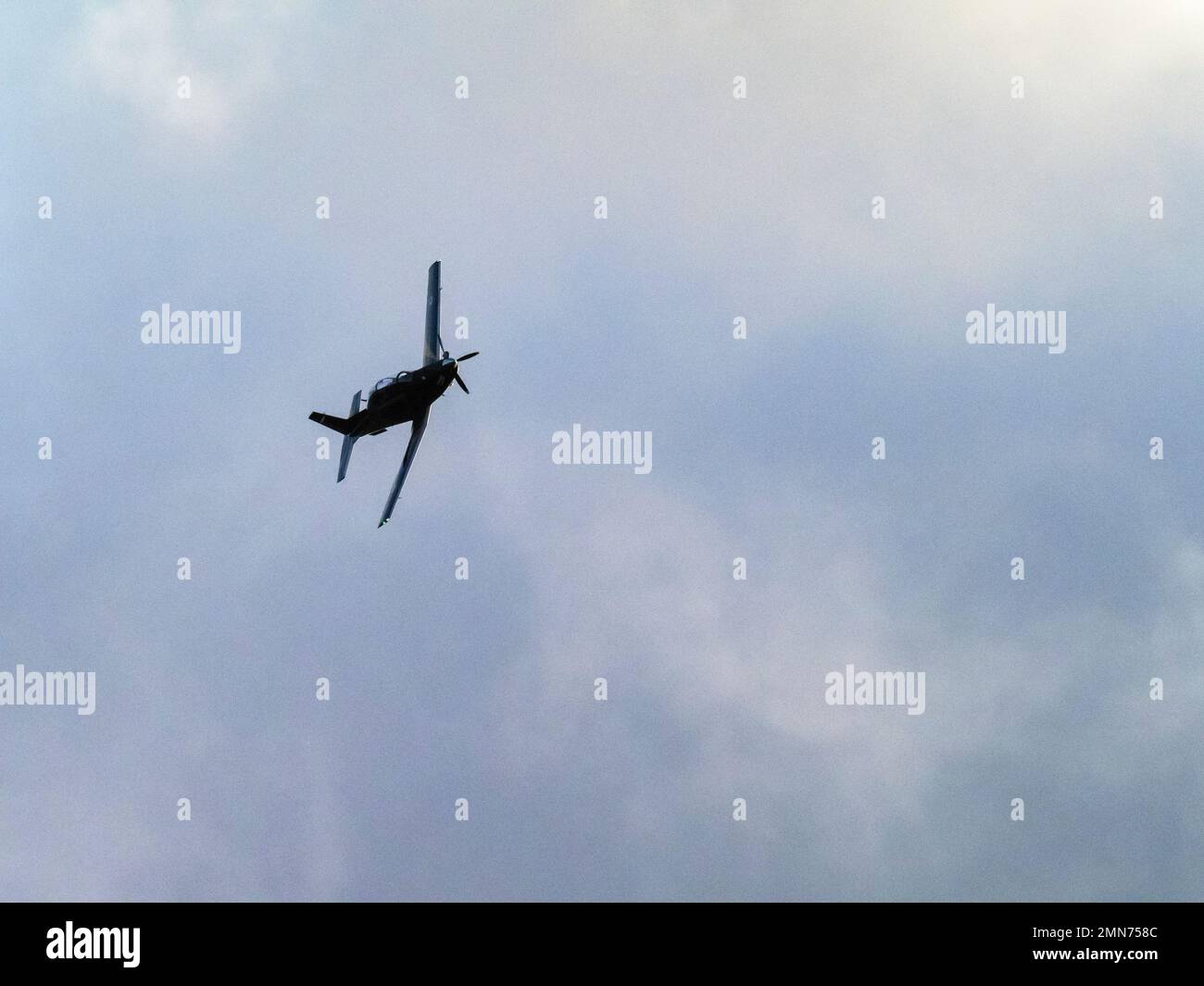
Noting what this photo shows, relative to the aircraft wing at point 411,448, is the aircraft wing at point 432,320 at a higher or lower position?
higher

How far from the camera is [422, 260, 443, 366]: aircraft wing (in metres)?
84.6

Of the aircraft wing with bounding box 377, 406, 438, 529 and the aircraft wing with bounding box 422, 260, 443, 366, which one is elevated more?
the aircraft wing with bounding box 422, 260, 443, 366

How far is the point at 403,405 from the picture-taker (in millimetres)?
82375

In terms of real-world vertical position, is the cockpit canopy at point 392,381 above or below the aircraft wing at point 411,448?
above

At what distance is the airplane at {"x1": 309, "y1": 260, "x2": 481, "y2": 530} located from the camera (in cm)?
8106

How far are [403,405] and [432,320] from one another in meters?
8.22

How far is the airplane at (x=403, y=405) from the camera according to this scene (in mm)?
81062

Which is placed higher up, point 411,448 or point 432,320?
point 432,320

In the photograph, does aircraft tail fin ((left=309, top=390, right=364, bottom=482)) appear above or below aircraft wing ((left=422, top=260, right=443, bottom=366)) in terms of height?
below

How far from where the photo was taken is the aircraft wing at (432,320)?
277 feet

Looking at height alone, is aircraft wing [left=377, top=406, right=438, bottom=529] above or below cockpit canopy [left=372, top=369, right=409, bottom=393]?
below
